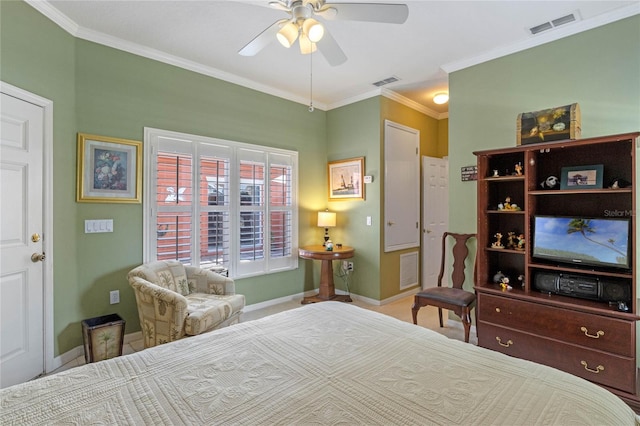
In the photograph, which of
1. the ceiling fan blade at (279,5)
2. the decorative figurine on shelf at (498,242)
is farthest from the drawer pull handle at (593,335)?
the ceiling fan blade at (279,5)

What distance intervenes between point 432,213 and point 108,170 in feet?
14.4

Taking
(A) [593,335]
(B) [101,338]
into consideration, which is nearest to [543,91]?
(A) [593,335]

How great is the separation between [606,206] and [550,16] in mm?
1621

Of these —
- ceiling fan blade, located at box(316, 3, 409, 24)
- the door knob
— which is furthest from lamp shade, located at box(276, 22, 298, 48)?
the door knob

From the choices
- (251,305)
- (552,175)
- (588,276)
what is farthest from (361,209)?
Answer: (588,276)

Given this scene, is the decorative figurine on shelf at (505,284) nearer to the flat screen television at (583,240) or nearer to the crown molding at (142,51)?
the flat screen television at (583,240)

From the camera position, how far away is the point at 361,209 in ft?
14.6

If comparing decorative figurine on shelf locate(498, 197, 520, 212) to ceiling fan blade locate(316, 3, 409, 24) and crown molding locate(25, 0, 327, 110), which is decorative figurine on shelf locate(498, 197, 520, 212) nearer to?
ceiling fan blade locate(316, 3, 409, 24)

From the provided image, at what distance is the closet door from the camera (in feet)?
14.3

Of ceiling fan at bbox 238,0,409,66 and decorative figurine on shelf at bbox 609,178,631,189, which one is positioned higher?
ceiling fan at bbox 238,0,409,66

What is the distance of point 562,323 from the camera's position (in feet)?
7.61

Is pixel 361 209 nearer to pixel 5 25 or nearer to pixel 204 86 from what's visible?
pixel 204 86

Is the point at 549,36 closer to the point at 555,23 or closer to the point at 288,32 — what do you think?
the point at 555,23

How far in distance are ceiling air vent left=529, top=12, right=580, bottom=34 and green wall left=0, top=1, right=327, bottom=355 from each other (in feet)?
10.1
